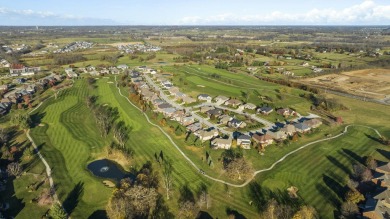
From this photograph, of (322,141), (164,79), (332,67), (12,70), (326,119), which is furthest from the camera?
(332,67)

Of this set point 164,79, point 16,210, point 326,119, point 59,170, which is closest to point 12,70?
point 164,79

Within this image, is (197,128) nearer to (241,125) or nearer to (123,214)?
(241,125)

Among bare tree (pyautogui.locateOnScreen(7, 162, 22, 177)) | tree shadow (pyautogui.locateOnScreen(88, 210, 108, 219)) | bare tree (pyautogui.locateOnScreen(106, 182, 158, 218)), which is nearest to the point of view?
bare tree (pyautogui.locateOnScreen(106, 182, 158, 218))

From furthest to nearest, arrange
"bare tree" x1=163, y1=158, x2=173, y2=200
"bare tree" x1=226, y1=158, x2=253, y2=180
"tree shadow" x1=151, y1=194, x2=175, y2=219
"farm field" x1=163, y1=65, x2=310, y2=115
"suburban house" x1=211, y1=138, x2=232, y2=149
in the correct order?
"farm field" x1=163, y1=65, x2=310, y2=115
"suburban house" x1=211, y1=138, x2=232, y2=149
"bare tree" x1=226, y1=158, x2=253, y2=180
"bare tree" x1=163, y1=158, x2=173, y2=200
"tree shadow" x1=151, y1=194, x2=175, y2=219

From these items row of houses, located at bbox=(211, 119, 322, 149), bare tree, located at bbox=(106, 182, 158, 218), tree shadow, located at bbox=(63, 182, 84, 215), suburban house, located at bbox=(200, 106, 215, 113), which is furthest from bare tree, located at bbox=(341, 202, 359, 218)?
suburban house, located at bbox=(200, 106, 215, 113)

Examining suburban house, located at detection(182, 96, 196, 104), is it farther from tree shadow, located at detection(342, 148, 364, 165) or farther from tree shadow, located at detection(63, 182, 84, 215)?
tree shadow, located at detection(63, 182, 84, 215)

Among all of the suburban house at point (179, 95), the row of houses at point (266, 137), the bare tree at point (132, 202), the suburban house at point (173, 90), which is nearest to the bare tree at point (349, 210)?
the row of houses at point (266, 137)

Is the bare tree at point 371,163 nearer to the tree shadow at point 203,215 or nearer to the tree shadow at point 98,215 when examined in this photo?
the tree shadow at point 203,215
